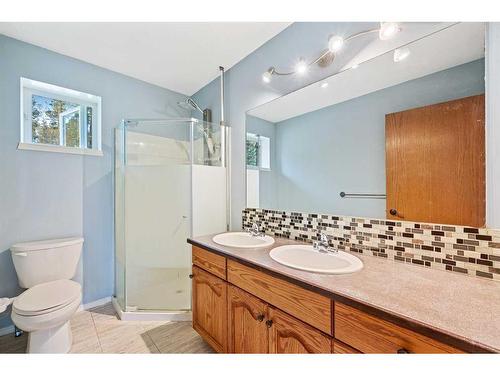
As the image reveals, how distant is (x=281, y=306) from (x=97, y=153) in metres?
2.14

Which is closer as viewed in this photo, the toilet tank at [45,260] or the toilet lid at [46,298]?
the toilet lid at [46,298]

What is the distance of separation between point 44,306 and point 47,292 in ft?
0.69

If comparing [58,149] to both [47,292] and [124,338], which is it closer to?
[47,292]

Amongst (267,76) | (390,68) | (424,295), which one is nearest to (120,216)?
(267,76)

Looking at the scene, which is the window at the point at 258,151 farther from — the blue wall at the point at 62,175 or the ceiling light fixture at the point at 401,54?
the blue wall at the point at 62,175

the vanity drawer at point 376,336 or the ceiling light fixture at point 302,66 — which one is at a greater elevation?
the ceiling light fixture at point 302,66

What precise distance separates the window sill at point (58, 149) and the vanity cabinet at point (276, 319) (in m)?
1.45

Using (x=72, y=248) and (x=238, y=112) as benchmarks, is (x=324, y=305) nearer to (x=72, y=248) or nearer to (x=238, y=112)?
(x=238, y=112)

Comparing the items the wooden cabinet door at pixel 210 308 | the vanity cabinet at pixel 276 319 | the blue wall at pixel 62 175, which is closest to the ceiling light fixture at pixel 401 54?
the vanity cabinet at pixel 276 319

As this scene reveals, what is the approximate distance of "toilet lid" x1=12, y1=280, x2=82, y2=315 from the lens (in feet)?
4.13

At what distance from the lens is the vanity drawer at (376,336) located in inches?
21.7

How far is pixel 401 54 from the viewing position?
40.6 inches

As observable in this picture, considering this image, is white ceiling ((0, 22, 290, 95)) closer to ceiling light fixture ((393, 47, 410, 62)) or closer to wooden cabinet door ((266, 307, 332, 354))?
ceiling light fixture ((393, 47, 410, 62))
